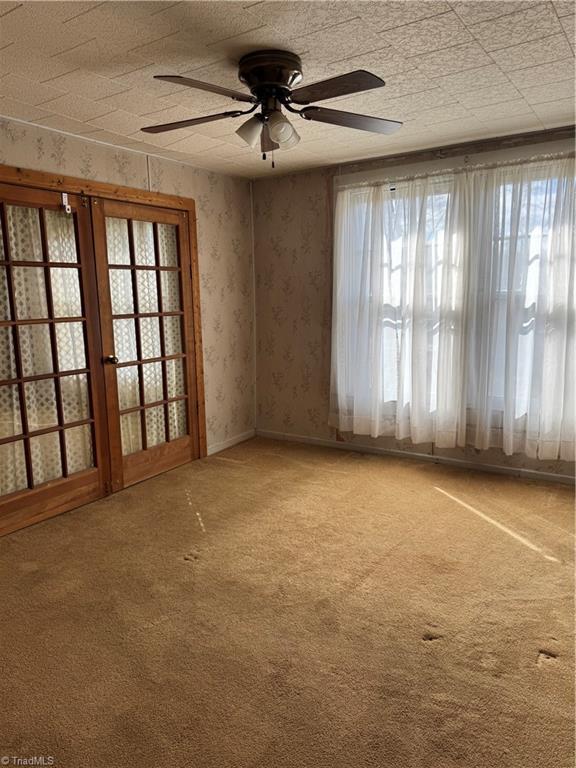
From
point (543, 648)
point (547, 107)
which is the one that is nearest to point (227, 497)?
point (543, 648)

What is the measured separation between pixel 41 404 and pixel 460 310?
3032 mm

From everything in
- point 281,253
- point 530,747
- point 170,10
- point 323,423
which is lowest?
point 530,747

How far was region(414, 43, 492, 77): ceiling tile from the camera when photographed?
7.88ft

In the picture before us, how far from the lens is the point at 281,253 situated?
199 inches

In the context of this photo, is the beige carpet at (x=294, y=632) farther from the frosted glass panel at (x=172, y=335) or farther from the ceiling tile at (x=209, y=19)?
the ceiling tile at (x=209, y=19)

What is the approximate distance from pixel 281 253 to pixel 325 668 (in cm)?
375

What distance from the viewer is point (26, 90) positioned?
108 inches

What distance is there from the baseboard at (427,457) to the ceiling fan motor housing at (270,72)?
306cm

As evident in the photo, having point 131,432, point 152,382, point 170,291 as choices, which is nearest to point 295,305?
point 170,291

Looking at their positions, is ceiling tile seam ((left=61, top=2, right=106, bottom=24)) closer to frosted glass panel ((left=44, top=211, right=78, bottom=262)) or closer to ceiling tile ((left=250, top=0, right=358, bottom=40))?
ceiling tile ((left=250, top=0, right=358, bottom=40))

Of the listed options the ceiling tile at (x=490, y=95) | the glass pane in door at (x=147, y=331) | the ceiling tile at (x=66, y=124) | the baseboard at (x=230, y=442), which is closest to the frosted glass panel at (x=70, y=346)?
the glass pane in door at (x=147, y=331)

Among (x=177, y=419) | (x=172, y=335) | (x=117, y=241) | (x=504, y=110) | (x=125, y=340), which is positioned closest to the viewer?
(x=504, y=110)

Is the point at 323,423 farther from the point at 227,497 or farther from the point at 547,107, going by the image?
the point at 547,107

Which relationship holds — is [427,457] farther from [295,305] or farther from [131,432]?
[131,432]
